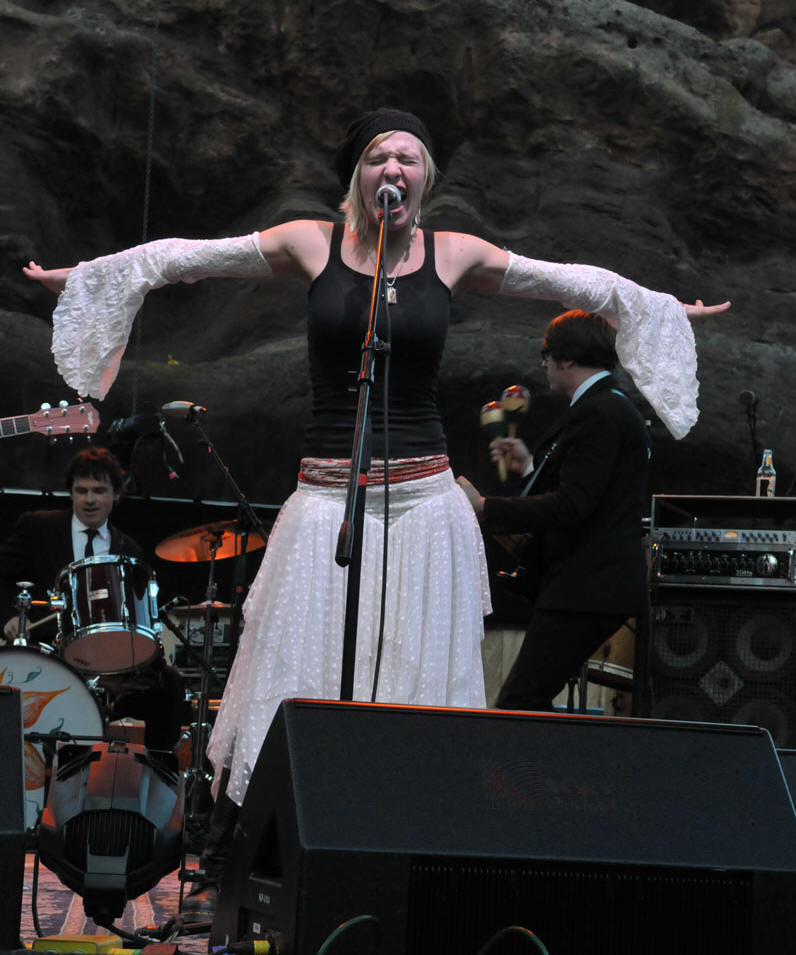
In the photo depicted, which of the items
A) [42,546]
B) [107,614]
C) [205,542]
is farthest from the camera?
[42,546]

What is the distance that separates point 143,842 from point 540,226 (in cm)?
783

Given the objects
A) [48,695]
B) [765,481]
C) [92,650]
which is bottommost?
[48,695]

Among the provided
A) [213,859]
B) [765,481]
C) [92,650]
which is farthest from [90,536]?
[213,859]

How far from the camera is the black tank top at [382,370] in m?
2.44

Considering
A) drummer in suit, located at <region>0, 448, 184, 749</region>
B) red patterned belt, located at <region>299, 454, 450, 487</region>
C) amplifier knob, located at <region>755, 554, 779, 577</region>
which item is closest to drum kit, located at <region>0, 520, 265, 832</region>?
drummer in suit, located at <region>0, 448, 184, 749</region>

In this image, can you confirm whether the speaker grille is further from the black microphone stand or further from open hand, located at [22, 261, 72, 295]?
open hand, located at [22, 261, 72, 295]

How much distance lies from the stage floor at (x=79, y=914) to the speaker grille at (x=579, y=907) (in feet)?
3.02

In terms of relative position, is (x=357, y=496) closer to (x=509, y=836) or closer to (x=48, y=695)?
(x=509, y=836)

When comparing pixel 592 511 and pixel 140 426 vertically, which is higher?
pixel 140 426

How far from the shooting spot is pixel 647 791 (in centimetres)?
179

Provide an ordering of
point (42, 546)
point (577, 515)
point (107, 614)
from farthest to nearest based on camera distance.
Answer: point (42, 546)
point (107, 614)
point (577, 515)

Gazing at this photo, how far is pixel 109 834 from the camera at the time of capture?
257 cm

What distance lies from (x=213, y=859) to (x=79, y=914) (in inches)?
21.6

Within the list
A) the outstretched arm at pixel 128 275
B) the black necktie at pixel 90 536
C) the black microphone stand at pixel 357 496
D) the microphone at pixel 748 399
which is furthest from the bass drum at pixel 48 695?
the microphone at pixel 748 399
